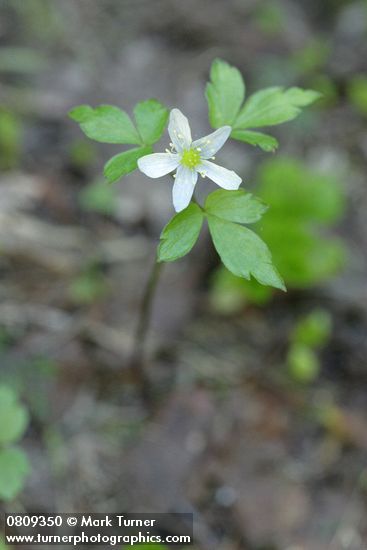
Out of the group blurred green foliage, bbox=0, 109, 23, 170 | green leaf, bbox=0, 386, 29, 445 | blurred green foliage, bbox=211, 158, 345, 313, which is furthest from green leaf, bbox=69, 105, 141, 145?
blurred green foliage, bbox=0, 109, 23, 170

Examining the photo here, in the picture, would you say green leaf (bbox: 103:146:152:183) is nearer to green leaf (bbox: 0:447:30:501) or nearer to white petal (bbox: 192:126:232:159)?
white petal (bbox: 192:126:232:159)

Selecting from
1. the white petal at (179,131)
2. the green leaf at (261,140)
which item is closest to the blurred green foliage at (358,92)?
the green leaf at (261,140)

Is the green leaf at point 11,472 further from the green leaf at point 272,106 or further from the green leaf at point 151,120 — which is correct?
the green leaf at point 272,106

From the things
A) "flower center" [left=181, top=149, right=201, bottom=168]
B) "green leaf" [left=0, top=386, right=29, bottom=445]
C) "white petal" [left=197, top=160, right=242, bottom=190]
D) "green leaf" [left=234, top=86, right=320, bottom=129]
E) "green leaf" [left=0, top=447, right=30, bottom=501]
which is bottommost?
"green leaf" [left=0, top=447, right=30, bottom=501]

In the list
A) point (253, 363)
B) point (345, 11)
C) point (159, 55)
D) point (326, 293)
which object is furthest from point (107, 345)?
point (345, 11)

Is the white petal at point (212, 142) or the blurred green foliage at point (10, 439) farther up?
the white petal at point (212, 142)

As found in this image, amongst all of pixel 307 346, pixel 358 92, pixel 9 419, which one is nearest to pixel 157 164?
pixel 9 419

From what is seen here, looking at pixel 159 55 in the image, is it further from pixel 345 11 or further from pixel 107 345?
pixel 107 345
